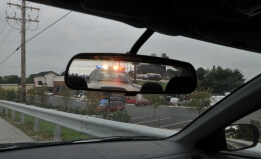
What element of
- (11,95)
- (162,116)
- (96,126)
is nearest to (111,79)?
(96,126)

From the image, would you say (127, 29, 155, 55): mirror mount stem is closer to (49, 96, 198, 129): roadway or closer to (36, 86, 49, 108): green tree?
(49, 96, 198, 129): roadway

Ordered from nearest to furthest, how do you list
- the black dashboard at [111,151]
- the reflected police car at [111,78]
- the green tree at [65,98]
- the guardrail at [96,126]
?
the reflected police car at [111,78] → the black dashboard at [111,151] → the guardrail at [96,126] → the green tree at [65,98]

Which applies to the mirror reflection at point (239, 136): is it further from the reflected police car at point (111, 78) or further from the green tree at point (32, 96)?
the green tree at point (32, 96)

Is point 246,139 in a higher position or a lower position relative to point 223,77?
lower

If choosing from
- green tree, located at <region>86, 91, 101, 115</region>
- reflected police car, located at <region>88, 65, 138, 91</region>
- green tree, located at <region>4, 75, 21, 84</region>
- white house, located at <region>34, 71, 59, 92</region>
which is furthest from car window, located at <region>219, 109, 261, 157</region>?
green tree, located at <region>4, 75, 21, 84</region>

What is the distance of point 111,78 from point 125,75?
106 millimetres

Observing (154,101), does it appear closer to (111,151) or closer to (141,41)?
(111,151)

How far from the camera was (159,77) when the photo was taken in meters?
2.72

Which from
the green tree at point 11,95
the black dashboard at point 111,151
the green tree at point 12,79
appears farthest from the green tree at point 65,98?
the green tree at point 11,95

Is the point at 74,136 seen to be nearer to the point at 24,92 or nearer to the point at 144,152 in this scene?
the point at 144,152

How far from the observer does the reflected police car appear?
8.57 ft

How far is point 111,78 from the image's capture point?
104 inches

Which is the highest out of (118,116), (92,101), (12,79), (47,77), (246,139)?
(12,79)

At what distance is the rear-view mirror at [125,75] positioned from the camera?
264cm
